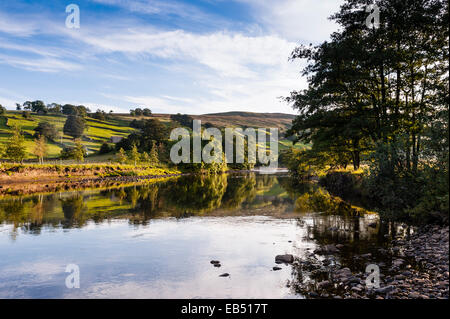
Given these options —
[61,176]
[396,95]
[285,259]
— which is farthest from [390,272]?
[61,176]

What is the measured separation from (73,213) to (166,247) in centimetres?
1567

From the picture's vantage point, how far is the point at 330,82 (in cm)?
3175

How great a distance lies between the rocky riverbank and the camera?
9883 millimetres

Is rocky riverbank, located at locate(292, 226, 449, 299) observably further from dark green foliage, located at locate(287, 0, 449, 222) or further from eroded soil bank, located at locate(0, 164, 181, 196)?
eroded soil bank, located at locate(0, 164, 181, 196)

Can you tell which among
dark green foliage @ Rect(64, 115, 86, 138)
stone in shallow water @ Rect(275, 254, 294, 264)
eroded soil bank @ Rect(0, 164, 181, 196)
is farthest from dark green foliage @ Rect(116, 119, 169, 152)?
stone in shallow water @ Rect(275, 254, 294, 264)

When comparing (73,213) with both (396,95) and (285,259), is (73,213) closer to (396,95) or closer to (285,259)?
(285,259)

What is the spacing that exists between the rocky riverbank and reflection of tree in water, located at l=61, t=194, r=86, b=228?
18.4m

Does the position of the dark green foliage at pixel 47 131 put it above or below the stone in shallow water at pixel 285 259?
above

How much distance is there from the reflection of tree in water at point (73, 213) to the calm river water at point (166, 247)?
85mm

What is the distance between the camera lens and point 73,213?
92.8ft

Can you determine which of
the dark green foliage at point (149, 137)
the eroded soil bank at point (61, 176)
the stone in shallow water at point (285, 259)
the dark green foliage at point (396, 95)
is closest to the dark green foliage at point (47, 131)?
the dark green foliage at point (149, 137)

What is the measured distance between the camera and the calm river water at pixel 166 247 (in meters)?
11.4

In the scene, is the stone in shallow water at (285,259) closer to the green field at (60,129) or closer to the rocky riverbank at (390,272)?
the rocky riverbank at (390,272)

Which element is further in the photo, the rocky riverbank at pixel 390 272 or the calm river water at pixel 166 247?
the calm river water at pixel 166 247
